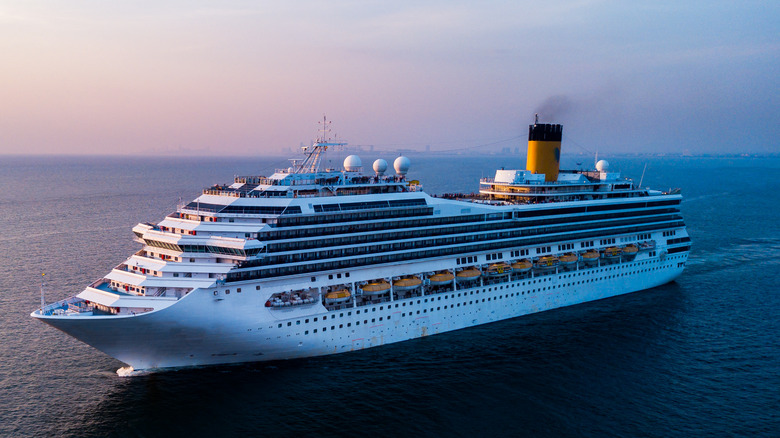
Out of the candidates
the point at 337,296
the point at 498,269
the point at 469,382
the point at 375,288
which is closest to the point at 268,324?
the point at 337,296

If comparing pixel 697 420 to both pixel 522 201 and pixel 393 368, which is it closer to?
pixel 393 368

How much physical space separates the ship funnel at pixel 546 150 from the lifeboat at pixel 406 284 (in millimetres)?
21695

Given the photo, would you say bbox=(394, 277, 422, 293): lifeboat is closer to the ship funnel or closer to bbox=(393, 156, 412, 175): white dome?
bbox=(393, 156, 412, 175): white dome

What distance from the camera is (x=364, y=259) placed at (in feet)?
121

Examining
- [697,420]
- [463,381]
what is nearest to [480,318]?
[463,381]

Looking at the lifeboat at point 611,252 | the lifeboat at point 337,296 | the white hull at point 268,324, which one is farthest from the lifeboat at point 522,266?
the lifeboat at point 337,296

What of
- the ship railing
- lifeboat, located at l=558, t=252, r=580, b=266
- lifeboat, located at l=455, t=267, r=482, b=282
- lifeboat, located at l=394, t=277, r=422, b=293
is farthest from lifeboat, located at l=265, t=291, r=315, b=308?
lifeboat, located at l=558, t=252, r=580, b=266

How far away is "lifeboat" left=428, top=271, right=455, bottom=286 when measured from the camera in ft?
130

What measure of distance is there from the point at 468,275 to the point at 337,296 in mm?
11115

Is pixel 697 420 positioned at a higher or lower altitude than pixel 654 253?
lower

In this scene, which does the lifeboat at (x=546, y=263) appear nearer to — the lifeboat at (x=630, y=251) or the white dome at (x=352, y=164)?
the lifeboat at (x=630, y=251)

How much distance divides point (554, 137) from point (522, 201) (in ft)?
29.0

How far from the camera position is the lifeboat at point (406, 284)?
123ft

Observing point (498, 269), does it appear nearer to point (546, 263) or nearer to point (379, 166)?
point (546, 263)
